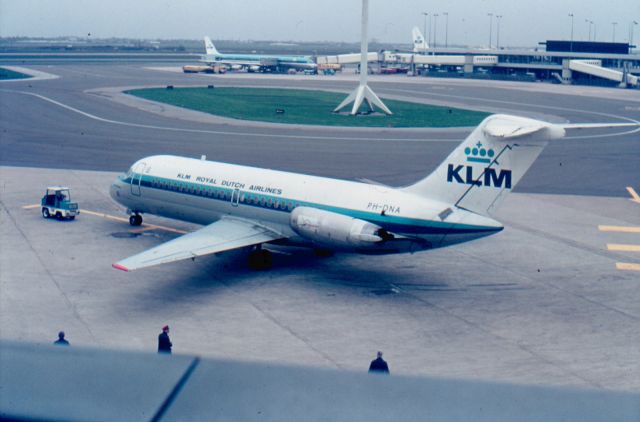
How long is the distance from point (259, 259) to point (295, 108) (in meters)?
59.8

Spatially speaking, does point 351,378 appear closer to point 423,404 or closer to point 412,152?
point 423,404

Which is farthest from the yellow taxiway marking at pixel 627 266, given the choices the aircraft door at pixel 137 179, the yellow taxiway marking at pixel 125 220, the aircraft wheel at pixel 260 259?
the aircraft door at pixel 137 179

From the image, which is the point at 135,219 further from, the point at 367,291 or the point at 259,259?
the point at 367,291

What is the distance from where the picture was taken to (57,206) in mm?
35094

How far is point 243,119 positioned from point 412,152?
23.4 metres

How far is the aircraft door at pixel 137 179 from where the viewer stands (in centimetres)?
3275

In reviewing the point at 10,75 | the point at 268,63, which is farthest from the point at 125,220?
the point at 268,63

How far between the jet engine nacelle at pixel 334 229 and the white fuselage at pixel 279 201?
317mm

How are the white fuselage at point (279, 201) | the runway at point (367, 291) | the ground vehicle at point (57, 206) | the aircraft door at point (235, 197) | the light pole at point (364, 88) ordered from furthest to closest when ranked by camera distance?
the light pole at point (364, 88) < the ground vehicle at point (57, 206) < the aircraft door at point (235, 197) < the white fuselage at point (279, 201) < the runway at point (367, 291)

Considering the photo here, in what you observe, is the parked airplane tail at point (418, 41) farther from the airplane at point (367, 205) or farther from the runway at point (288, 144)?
the airplane at point (367, 205)

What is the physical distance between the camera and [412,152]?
57.3m

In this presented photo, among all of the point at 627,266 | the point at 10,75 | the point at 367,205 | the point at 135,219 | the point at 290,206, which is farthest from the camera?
the point at 10,75

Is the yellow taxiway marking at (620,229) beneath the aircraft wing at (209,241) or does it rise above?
beneath

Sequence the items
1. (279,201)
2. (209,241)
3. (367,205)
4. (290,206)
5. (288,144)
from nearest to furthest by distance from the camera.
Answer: (367,205), (209,241), (290,206), (279,201), (288,144)
